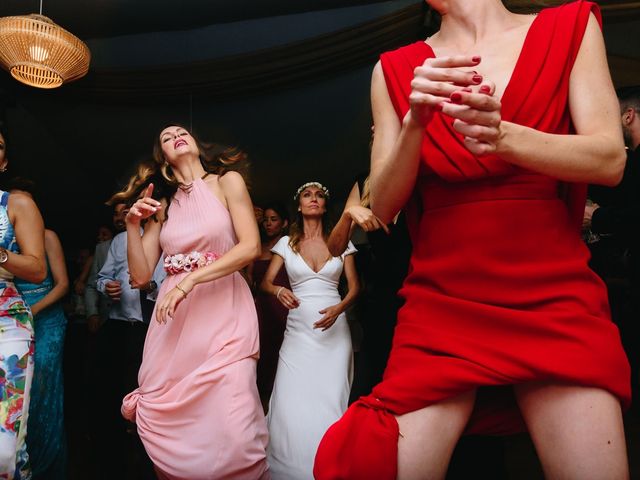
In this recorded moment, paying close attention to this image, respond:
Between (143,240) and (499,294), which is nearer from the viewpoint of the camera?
(499,294)

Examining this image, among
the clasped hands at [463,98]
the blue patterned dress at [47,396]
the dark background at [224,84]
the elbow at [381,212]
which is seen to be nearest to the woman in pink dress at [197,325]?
the blue patterned dress at [47,396]

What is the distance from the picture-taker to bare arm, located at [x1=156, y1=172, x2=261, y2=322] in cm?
224

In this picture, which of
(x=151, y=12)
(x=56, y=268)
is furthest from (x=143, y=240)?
(x=151, y=12)

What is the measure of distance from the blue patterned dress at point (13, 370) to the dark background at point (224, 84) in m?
0.70

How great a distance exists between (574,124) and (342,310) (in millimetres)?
2507

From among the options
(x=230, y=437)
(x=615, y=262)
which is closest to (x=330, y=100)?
(x=615, y=262)

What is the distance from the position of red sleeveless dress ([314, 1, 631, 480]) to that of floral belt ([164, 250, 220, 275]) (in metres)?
1.57

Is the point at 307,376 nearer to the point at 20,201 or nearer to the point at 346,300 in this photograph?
the point at 346,300

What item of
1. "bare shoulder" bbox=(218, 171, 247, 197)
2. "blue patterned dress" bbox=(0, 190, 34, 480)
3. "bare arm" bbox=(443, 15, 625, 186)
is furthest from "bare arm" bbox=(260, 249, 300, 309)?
"bare arm" bbox=(443, 15, 625, 186)

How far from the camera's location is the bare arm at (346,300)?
341cm

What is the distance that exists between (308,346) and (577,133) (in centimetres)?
265

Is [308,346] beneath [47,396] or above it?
above

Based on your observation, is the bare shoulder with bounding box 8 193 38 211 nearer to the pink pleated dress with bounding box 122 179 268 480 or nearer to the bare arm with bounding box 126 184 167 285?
the bare arm with bounding box 126 184 167 285

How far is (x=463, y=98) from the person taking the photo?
2.78ft
